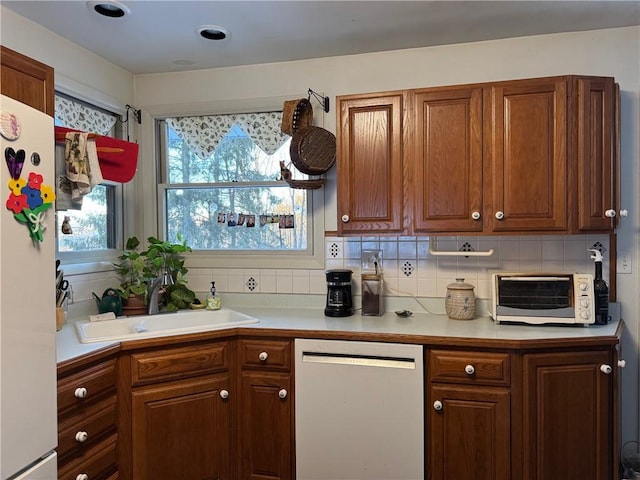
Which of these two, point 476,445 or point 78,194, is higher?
point 78,194

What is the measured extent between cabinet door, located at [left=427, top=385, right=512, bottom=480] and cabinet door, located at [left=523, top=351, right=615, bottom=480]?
102 mm

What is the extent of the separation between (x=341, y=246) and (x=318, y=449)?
1.15m

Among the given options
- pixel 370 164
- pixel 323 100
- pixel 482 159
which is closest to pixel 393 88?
pixel 323 100

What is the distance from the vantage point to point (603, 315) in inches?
89.0

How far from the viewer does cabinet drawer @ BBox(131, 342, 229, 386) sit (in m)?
2.15

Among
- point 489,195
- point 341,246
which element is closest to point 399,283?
point 341,246

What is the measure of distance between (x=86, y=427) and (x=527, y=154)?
2297mm

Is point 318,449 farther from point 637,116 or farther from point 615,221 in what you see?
point 637,116

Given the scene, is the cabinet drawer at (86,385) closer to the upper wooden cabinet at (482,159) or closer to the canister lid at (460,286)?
the upper wooden cabinet at (482,159)

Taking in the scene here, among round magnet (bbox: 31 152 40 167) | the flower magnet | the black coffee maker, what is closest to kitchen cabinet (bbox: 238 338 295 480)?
the black coffee maker

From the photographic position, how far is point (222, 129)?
304 centimetres

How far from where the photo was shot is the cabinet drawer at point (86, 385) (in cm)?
177

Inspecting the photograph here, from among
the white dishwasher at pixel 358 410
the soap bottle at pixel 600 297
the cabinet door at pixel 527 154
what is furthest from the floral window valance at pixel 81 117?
the soap bottle at pixel 600 297

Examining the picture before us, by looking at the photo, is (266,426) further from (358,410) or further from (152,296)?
(152,296)
